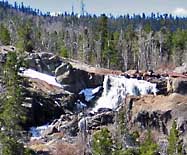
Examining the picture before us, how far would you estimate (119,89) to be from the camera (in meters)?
70.5

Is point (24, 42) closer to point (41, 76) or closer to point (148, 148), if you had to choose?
point (41, 76)

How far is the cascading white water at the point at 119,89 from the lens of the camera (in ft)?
225

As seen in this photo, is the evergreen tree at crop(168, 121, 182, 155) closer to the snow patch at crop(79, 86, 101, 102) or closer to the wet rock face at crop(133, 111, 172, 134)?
the wet rock face at crop(133, 111, 172, 134)

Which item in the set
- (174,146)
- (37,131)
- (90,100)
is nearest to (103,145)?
(174,146)

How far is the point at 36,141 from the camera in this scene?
163 ft

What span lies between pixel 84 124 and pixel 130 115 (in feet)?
21.6

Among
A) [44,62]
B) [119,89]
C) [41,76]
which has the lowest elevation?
[119,89]

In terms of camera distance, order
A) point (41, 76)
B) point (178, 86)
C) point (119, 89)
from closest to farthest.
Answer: point (178, 86), point (41, 76), point (119, 89)

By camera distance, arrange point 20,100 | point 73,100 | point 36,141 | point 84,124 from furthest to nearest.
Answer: point 73,100 → point 84,124 → point 36,141 → point 20,100

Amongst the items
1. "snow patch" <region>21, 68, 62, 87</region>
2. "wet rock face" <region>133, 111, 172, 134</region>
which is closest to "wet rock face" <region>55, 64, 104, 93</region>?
"snow patch" <region>21, 68, 62, 87</region>

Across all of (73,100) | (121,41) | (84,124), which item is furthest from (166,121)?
(121,41)

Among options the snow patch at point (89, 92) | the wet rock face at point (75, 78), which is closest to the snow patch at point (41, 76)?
Result: the wet rock face at point (75, 78)

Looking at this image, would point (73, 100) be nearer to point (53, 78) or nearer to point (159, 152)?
point (53, 78)

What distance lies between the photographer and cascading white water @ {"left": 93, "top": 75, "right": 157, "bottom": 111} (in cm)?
6848
